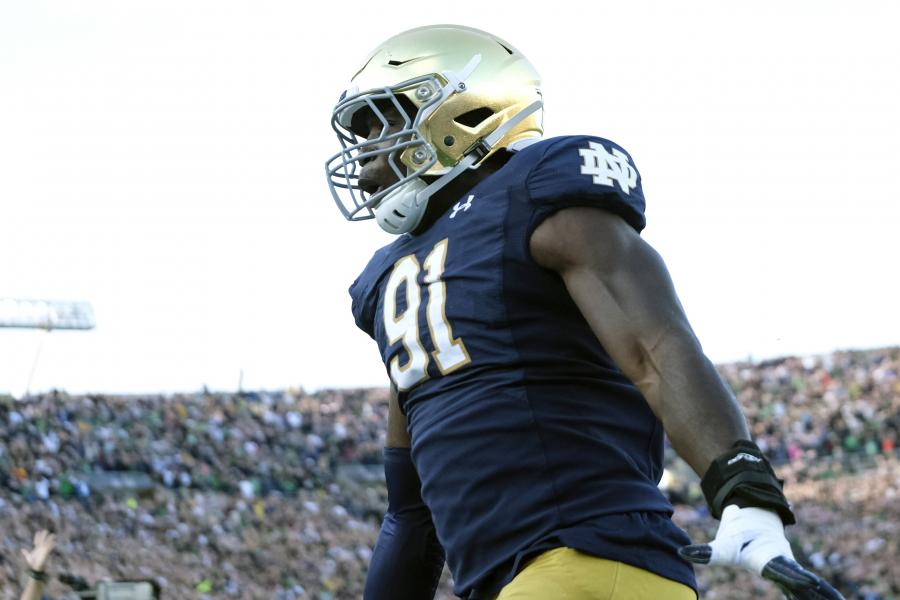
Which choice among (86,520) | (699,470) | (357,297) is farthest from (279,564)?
(699,470)

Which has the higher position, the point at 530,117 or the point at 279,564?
the point at 530,117

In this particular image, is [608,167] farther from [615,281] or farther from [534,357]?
[534,357]

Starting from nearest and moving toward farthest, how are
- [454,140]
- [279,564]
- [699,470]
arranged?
[699,470] < [454,140] < [279,564]

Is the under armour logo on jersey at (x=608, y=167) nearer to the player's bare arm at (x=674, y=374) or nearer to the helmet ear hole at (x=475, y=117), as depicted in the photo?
the player's bare arm at (x=674, y=374)

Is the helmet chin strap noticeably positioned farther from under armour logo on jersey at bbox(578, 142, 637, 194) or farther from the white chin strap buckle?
under armour logo on jersey at bbox(578, 142, 637, 194)

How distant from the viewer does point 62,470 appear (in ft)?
52.8

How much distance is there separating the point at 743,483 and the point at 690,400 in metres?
0.20

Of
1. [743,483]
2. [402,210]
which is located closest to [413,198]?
[402,210]

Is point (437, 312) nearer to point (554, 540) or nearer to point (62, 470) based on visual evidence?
point (554, 540)

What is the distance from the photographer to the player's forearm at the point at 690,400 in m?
1.82

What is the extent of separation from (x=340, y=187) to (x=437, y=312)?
1.82 ft

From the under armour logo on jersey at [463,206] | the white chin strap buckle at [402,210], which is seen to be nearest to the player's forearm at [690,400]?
the under armour logo on jersey at [463,206]

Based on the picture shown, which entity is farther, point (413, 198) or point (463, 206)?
point (413, 198)

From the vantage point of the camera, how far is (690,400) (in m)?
1.87
